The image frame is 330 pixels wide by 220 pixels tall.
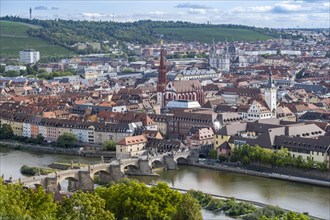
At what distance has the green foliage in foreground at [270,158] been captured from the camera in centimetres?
2891

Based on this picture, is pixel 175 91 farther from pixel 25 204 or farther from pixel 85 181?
pixel 25 204

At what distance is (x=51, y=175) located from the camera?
26.6 meters

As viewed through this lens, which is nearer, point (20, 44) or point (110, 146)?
A: point (110, 146)

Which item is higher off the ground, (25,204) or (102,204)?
(25,204)

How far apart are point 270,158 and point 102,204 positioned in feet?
45.1

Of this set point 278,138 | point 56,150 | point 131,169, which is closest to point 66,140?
point 56,150

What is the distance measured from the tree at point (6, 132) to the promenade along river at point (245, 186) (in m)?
7.52

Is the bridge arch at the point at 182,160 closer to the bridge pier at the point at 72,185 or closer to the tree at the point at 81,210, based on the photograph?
the bridge pier at the point at 72,185

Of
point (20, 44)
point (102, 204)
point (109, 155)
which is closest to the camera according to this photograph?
point (102, 204)

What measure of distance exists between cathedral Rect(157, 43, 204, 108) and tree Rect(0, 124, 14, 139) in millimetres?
10377

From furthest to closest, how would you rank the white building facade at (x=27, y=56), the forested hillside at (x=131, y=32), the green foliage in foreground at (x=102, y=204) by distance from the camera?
the forested hillside at (x=131, y=32), the white building facade at (x=27, y=56), the green foliage in foreground at (x=102, y=204)

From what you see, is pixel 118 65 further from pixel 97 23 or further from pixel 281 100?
pixel 97 23

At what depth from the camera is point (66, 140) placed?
123ft

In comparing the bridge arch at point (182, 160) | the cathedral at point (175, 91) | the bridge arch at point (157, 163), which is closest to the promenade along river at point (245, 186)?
the bridge arch at point (182, 160)
